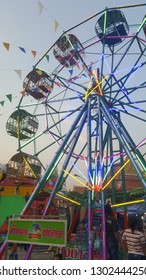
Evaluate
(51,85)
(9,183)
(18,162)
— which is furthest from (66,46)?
(9,183)

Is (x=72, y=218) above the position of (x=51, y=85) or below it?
below

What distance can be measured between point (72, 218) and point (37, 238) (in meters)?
6.89

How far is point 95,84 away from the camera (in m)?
11.7

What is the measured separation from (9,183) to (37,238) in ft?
74.2

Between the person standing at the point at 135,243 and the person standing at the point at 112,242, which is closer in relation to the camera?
the person standing at the point at 135,243

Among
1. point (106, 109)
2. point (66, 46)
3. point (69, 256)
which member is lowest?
point (69, 256)

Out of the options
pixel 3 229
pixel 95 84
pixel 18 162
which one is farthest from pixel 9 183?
pixel 95 84

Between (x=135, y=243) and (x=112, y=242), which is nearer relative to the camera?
(x=135, y=243)

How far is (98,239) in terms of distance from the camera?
8.38m

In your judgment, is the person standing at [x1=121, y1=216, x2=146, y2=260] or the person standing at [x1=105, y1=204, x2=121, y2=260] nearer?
the person standing at [x1=121, y1=216, x2=146, y2=260]

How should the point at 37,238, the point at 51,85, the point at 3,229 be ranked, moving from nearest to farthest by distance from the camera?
the point at 37,238, the point at 51,85, the point at 3,229
